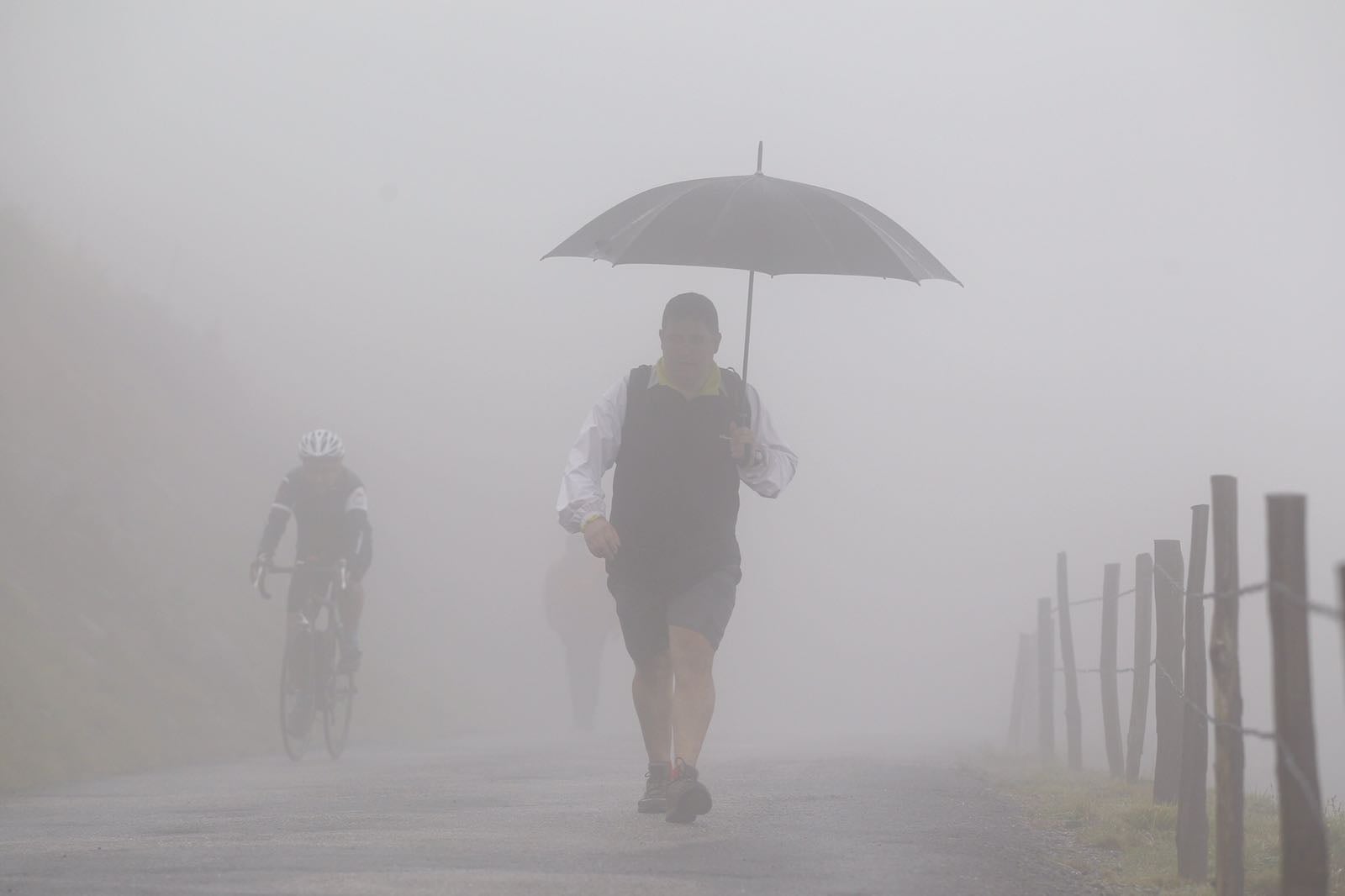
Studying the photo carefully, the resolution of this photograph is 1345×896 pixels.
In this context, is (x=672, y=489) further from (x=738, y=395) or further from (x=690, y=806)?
(x=690, y=806)

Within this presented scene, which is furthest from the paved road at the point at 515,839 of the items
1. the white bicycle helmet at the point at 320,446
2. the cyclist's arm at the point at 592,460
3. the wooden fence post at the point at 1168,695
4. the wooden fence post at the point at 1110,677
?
the wooden fence post at the point at 1110,677

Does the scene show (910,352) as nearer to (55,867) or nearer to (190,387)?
(190,387)

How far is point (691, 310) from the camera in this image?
7.44 meters

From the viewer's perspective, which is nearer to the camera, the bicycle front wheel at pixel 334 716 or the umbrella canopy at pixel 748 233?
the umbrella canopy at pixel 748 233

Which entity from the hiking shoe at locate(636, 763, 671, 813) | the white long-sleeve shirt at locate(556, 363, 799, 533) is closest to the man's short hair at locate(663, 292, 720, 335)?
the white long-sleeve shirt at locate(556, 363, 799, 533)

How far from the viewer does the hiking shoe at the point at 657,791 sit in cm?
730

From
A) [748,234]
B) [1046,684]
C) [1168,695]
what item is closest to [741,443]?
[748,234]

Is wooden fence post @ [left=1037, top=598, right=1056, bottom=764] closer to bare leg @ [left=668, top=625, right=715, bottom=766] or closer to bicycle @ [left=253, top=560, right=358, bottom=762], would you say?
bicycle @ [left=253, top=560, right=358, bottom=762]

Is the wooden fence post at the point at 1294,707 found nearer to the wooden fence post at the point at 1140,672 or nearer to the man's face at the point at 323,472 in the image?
the wooden fence post at the point at 1140,672

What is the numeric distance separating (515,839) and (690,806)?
2.48ft

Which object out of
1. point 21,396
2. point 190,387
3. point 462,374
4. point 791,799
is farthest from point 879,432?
point 791,799

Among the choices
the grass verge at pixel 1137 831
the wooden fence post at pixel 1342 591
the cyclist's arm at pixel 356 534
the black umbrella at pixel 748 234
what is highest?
the black umbrella at pixel 748 234

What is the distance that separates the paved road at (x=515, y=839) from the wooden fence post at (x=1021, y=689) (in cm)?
1263

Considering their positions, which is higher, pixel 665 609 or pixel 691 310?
pixel 691 310
